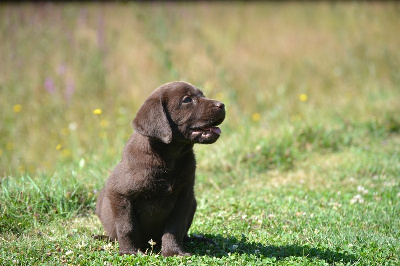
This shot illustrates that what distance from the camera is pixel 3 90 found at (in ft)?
31.3

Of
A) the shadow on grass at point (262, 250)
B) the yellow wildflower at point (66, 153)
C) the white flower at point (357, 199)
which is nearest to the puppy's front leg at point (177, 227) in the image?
the shadow on grass at point (262, 250)

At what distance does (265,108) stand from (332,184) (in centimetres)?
356

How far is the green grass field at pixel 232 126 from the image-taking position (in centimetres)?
495

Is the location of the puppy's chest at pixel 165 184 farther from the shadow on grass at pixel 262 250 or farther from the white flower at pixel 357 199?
the white flower at pixel 357 199

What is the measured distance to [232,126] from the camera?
29.6 ft

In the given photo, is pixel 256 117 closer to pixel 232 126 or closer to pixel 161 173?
pixel 232 126

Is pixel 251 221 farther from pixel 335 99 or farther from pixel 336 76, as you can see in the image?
pixel 336 76

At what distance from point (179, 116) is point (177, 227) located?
0.91m

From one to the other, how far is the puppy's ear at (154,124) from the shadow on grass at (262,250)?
107 centimetres

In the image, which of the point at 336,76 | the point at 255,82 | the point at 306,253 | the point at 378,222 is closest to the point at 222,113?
the point at 306,253

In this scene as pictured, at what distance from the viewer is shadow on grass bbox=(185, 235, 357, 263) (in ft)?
14.6

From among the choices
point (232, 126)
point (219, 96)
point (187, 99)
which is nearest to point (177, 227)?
point (187, 99)

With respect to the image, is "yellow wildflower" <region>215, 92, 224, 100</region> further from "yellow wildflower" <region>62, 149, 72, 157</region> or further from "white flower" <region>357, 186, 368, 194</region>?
"white flower" <region>357, 186, 368, 194</region>

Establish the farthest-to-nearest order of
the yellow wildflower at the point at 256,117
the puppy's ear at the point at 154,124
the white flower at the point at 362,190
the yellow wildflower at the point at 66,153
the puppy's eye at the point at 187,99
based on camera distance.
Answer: the yellow wildflower at the point at 256,117 → the yellow wildflower at the point at 66,153 → the white flower at the point at 362,190 → the puppy's eye at the point at 187,99 → the puppy's ear at the point at 154,124
